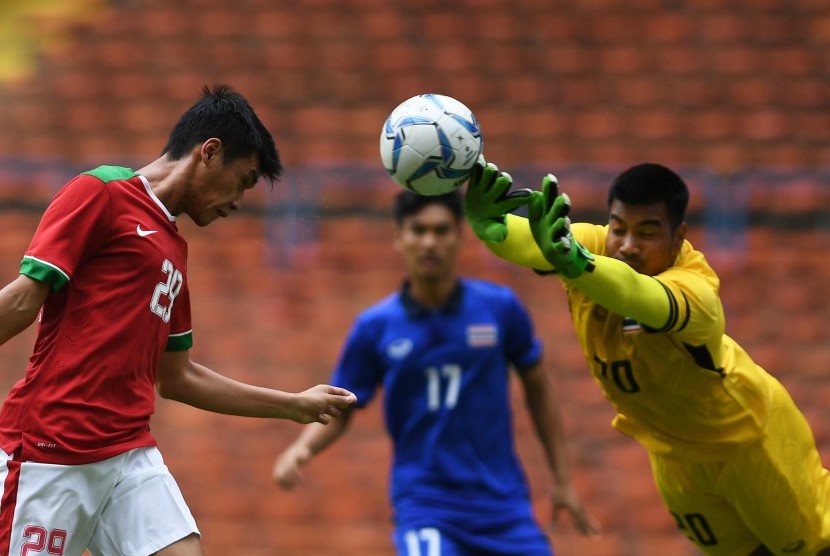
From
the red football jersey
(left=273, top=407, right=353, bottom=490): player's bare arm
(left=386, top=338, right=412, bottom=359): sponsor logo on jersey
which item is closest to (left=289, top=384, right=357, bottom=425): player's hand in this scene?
the red football jersey

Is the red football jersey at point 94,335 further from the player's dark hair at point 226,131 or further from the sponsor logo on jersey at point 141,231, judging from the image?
the player's dark hair at point 226,131

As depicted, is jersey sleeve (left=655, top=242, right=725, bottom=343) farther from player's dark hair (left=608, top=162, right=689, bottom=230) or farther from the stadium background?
the stadium background

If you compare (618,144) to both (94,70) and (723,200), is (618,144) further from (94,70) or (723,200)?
(94,70)

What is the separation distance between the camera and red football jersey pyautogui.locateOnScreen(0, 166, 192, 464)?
11.7 ft

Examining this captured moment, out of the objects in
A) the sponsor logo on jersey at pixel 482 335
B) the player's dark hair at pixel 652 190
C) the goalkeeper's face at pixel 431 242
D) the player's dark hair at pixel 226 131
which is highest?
the player's dark hair at pixel 226 131

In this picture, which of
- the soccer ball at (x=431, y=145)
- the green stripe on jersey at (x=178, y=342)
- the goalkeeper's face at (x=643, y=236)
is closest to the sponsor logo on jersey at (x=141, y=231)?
the green stripe on jersey at (x=178, y=342)

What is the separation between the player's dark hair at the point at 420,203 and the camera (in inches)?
213

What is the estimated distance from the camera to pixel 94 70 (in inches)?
328

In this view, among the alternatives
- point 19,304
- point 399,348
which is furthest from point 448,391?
point 19,304

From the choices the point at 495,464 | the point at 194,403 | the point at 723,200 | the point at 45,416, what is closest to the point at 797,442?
the point at 495,464

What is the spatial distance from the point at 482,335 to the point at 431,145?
1510mm

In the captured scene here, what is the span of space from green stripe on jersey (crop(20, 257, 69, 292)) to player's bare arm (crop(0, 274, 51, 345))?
0.04 ft

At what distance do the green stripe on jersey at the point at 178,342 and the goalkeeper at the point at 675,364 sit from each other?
95 centimetres

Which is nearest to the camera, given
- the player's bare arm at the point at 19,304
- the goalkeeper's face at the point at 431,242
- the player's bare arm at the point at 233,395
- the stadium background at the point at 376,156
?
the player's bare arm at the point at 19,304
